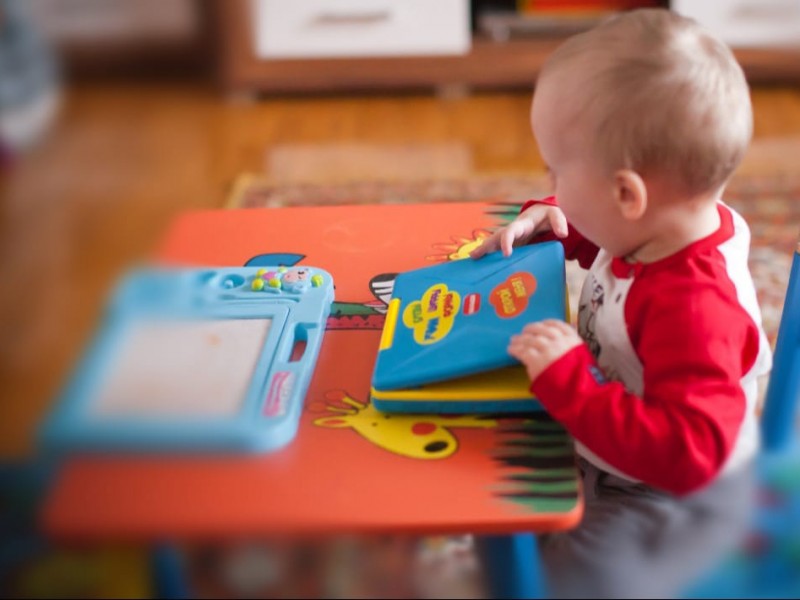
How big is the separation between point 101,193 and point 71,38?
5cm

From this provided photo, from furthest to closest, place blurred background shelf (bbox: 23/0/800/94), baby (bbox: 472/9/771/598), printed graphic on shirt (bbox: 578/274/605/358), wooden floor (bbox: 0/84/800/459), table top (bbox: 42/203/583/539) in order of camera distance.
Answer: blurred background shelf (bbox: 23/0/800/94)
printed graphic on shirt (bbox: 578/274/605/358)
baby (bbox: 472/9/771/598)
table top (bbox: 42/203/583/539)
wooden floor (bbox: 0/84/800/459)

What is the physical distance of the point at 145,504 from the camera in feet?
1.37

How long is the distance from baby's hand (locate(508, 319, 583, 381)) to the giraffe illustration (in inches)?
1.7

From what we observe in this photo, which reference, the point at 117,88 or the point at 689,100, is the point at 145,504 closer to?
the point at 117,88

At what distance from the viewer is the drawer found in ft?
6.34

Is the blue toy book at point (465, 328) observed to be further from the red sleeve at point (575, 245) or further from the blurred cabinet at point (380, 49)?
the blurred cabinet at point (380, 49)

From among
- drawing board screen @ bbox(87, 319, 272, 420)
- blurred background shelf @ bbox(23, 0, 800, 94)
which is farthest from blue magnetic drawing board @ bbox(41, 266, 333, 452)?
blurred background shelf @ bbox(23, 0, 800, 94)

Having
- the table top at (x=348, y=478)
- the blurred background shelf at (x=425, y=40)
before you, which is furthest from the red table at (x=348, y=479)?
the blurred background shelf at (x=425, y=40)

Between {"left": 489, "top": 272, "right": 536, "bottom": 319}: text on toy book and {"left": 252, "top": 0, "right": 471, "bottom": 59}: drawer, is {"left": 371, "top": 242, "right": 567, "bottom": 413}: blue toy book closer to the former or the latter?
{"left": 489, "top": 272, "right": 536, "bottom": 319}: text on toy book

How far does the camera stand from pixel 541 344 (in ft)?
1.73

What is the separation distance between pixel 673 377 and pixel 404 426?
0.15m

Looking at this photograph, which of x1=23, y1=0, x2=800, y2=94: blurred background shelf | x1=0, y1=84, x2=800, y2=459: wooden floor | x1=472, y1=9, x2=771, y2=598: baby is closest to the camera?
x1=0, y1=84, x2=800, y2=459: wooden floor

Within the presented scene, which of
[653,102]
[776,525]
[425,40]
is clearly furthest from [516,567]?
[425,40]

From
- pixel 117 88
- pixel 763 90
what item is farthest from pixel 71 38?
pixel 763 90
